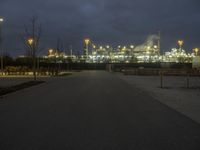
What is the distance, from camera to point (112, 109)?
1326cm

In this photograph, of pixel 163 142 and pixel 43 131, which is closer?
pixel 163 142

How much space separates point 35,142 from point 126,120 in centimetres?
391

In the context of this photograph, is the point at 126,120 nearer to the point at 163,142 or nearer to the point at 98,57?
the point at 163,142

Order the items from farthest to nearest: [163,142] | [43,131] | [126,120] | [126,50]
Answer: [126,50]
[126,120]
[43,131]
[163,142]

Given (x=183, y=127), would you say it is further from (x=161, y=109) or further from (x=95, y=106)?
(x=95, y=106)

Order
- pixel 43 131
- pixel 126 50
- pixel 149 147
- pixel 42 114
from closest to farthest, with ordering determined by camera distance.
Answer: pixel 149 147 < pixel 43 131 < pixel 42 114 < pixel 126 50

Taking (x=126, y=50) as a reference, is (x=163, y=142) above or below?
below

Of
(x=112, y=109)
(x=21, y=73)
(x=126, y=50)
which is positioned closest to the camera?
(x=112, y=109)

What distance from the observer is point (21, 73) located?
52719mm

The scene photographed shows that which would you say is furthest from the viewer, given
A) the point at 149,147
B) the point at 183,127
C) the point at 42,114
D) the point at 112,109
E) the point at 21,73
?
the point at 21,73

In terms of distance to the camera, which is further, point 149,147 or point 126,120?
point 126,120

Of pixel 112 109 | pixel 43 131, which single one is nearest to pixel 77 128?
pixel 43 131

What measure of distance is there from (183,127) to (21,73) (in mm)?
45867

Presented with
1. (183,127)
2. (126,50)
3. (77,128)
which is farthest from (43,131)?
(126,50)
